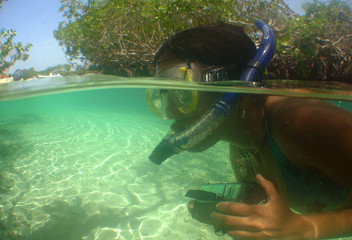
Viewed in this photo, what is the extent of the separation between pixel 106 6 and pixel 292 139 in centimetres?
795

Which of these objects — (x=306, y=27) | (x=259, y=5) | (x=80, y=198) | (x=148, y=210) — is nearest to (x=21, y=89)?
(x=80, y=198)

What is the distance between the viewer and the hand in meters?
1.68

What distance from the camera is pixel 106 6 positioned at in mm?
6820

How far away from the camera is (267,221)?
1.68 m

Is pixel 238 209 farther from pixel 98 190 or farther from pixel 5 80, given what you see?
pixel 5 80

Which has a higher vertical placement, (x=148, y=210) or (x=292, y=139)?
(x=292, y=139)

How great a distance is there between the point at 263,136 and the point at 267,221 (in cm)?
111

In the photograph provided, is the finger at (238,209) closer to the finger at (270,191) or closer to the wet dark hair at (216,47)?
the finger at (270,191)

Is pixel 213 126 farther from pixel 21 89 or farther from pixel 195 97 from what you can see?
pixel 21 89

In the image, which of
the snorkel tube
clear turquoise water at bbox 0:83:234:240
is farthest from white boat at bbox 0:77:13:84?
the snorkel tube

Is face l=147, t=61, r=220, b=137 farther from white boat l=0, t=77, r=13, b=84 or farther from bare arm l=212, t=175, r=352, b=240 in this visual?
white boat l=0, t=77, r=13, b=84

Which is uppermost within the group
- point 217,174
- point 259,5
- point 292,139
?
point 259,5

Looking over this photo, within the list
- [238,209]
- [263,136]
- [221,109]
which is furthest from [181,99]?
[238,209]

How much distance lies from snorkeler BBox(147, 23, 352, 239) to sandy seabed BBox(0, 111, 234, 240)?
3194mm
